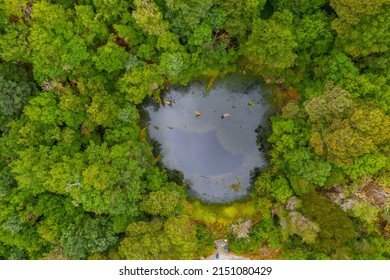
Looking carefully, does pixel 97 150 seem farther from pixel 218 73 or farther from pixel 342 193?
pixel 342 193

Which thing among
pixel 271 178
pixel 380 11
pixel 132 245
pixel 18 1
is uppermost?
pixel 18 1

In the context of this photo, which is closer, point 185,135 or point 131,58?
point 131,58

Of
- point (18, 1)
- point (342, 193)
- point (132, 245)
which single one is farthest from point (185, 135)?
point (18, 1)

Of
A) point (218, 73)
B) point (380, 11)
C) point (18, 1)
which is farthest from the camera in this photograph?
point (218, 73)

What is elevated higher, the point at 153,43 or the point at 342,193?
the point at 153,43

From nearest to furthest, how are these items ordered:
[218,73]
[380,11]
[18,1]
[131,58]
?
[380,11] → [18,1] → [131,58] → [218,73]

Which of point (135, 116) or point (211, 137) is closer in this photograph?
point (135, 116)
